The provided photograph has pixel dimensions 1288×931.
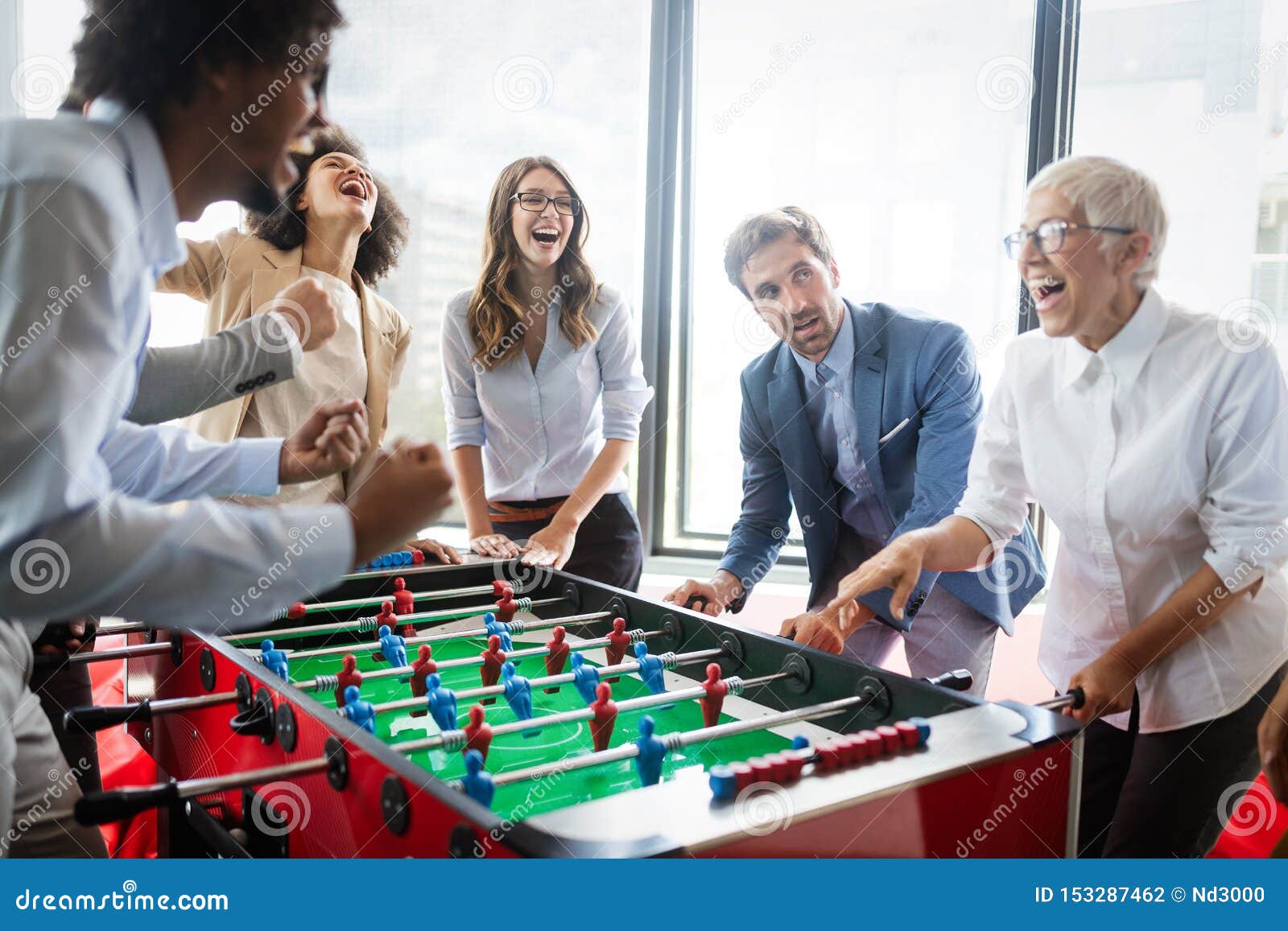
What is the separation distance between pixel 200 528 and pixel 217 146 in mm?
453

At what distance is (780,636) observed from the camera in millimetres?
1538

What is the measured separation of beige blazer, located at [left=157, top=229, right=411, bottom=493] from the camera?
2.46 meters

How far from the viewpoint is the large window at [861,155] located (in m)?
3.45

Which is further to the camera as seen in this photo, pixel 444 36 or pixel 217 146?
pixel 444 36

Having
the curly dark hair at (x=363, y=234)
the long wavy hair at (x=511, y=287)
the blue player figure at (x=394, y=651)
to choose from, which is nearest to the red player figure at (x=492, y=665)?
the blue player figure at (x=394, y=651)

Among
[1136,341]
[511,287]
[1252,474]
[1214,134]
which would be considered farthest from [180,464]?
[1214,134]

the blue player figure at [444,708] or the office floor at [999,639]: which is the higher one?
the blue player figure at [444,708]

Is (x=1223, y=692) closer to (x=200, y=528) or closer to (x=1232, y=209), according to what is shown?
(x=200, y=528)

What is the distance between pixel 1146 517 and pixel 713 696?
2.60ft

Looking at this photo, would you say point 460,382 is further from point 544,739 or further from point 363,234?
point 544,739

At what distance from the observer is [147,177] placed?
1034 mm

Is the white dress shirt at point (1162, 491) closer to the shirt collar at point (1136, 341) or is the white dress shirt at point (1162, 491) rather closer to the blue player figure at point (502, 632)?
the shirt collar at point (1136, 341)

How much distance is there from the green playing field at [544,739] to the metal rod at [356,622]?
0.35ft
